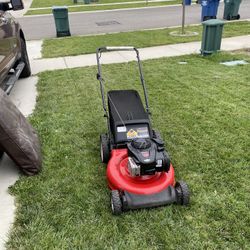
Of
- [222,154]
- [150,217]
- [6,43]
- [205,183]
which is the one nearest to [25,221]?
[150,217]

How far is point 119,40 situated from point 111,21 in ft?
19.2

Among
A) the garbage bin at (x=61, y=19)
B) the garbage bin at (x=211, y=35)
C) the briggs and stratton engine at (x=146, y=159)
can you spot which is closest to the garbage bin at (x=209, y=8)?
the garbage bin at (x=61, y=19)

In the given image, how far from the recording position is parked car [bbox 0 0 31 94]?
196 inches

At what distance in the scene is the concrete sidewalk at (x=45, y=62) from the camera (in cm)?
340

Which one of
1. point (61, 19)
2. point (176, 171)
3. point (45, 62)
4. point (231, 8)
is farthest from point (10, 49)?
point (231, 8)

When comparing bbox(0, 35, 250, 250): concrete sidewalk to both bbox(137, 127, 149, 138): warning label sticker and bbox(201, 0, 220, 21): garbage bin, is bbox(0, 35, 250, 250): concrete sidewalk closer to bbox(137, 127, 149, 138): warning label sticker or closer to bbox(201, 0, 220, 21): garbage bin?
bbox(137, 127, 149, 138): warning label sticker

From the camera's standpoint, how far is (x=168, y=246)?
8.05 feet

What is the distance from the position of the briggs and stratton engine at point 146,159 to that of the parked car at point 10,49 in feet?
9.26

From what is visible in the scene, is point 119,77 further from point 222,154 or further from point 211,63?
point 222,154

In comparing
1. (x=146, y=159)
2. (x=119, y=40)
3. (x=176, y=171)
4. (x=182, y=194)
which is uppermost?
(x=146, y=159)

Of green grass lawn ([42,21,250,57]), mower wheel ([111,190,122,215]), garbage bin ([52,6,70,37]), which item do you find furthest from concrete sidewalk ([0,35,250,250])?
garbage bin ([52,6,70,37])

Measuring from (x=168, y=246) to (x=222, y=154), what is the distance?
1.53 m

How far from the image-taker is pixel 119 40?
33.6 feet

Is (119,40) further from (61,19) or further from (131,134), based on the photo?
(131,134)
